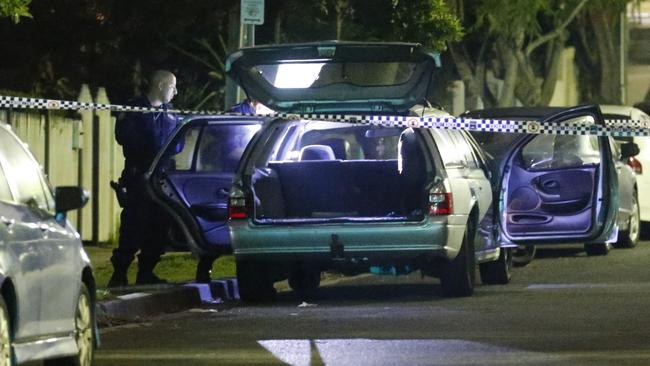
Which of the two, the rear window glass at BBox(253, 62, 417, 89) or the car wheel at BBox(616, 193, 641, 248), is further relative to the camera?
the car wheel at BBox(616, 193, 641, 248)

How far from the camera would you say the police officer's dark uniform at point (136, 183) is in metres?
15.2

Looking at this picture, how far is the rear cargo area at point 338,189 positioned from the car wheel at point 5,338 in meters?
6.01

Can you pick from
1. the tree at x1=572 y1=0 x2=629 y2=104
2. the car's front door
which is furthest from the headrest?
the tree at x1=572 y1=0 x2=629 y2=104

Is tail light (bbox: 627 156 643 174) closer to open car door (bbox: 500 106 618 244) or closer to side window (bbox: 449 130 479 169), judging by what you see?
open car door (bbox: 500 106 618 244)

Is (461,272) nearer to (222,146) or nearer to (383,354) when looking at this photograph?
(222,146)

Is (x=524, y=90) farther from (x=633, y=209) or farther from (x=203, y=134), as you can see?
(x=203, y=134)

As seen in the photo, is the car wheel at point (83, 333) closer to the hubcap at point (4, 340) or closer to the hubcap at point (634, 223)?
the hubcap at point (4, 340)

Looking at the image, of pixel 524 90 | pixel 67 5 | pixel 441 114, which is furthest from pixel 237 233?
pixel 524 90

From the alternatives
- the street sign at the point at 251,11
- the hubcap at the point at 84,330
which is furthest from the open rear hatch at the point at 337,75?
the hubcap at the point at 84,330

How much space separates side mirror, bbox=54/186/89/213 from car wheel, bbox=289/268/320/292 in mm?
6187

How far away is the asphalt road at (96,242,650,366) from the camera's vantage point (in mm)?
10531

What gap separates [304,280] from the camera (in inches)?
626

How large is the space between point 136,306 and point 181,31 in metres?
11.4

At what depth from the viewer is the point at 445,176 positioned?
555 inches
